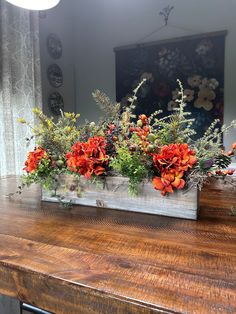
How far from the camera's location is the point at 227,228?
0.69 meters

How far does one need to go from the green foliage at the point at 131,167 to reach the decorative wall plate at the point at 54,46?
94.3 inches

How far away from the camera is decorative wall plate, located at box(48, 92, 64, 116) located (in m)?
2.82

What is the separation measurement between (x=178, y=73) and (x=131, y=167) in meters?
2.28

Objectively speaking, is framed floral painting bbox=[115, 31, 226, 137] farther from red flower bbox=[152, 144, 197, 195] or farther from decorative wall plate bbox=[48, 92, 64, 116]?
red flower bbox=[152, 144, 197, 195]

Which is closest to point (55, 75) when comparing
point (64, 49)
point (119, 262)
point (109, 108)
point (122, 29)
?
point (64, 49)

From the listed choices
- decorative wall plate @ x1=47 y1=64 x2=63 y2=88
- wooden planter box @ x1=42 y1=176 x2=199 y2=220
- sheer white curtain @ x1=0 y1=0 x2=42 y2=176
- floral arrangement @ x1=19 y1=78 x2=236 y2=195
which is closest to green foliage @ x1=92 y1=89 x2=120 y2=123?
floral arrangement @ x1=19 y1=78 x2=236 y2=195

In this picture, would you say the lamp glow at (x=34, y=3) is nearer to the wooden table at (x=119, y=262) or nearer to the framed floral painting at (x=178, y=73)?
the wooden table at (x=119, y=262)

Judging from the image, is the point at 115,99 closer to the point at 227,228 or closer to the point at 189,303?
the point at 227,228

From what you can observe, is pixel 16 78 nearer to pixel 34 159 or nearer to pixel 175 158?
pixel 34 159

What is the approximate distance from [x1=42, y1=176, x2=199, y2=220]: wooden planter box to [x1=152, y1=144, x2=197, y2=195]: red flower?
39 millimetres

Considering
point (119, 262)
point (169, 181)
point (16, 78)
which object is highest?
point (16, 78)

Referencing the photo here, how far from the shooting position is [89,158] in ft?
2.73

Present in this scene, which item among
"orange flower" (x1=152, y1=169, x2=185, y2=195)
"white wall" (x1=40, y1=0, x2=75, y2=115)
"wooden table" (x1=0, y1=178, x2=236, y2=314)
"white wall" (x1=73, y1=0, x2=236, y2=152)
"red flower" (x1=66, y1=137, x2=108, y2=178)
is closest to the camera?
"wooden table" (x1=0, y1=178, x2=236, y2=314)

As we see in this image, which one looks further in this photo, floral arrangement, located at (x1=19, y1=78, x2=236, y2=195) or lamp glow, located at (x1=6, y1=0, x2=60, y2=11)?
lamp glow, located at (x1=6, y1=0, x2=60, y2=11)
